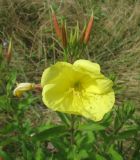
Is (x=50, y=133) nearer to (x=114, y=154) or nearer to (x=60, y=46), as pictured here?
(x=114, y=154)

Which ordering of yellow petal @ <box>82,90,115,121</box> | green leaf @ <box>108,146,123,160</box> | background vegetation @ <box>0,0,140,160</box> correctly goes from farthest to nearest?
1. background vegetation @ <box>0,0,140,160</box>
2. green leaf @ <box>108,146,123,160</box>
3. yellow petal @ <box>82,90,115,121</box>

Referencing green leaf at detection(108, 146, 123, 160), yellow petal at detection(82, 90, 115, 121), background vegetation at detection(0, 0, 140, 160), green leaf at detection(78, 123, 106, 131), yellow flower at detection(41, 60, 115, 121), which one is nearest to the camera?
yellow flower at detection(41, 60, 115, 121)

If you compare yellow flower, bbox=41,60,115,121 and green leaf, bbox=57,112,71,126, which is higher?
yellow flower, bbox=41,60,115,121

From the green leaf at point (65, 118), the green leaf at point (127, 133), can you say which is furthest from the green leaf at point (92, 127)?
the green leaf at point (127, 133)

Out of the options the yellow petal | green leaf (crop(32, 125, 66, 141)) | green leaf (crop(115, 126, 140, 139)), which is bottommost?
green leaf (crop(115, 126, 140, 139))

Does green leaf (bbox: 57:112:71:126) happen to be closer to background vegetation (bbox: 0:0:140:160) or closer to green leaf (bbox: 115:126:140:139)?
green leaf (bbox: 115:126:140:139)

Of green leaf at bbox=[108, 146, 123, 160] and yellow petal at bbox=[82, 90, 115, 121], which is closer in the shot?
yellow petal at bbox=[82, 90, 115, 121]

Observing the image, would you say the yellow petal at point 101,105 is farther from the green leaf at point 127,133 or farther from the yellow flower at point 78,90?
the green leaf at point 127,133

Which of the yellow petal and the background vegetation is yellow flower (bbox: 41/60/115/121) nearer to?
the yellow petal

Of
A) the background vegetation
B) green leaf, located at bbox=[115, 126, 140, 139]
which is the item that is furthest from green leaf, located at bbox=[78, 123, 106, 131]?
the background vegetation
